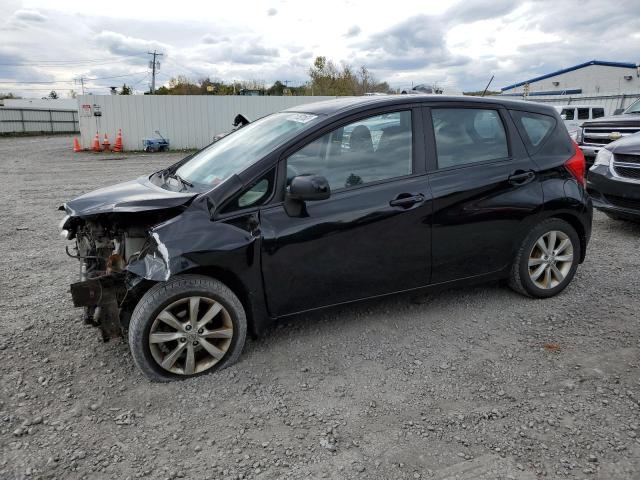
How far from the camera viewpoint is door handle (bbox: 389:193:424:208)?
11.5 ft

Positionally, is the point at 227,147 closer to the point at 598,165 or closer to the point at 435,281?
the point at 435,281

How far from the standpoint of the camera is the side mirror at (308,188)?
3.11m

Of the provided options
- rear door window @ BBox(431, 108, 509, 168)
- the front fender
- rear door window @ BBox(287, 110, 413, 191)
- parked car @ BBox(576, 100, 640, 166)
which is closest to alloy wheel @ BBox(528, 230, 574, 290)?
rear door window @ BBox(431, 108, 509, 168)

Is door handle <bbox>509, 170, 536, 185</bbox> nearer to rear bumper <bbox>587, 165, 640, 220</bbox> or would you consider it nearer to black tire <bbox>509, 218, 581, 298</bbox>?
black tire <bbox>509, 218, 581, 298</bbox>

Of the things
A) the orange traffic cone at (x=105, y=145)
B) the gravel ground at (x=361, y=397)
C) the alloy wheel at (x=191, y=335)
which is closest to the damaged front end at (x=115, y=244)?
the alloy wheel at (x=191, y=335)

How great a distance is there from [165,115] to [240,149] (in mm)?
20572

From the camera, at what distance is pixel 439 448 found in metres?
2.54

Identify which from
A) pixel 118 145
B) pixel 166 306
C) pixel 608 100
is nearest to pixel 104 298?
pixel 166 306

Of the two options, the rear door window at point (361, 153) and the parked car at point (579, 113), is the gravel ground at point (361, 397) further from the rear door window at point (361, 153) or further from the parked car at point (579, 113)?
the parked car at point (579, 113)

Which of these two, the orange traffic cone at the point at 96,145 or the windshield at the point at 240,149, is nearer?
the windshield at the point at 240,149

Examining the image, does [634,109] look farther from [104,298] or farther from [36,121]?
[36,121]

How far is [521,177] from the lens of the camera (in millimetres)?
4012

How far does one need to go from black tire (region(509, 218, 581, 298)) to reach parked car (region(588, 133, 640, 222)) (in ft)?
8.28

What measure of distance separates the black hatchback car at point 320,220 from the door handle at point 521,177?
0.03 feet
